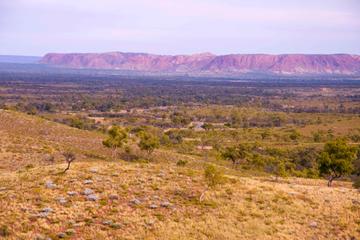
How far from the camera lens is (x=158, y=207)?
24.8 m

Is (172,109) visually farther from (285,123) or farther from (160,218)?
(160,218)

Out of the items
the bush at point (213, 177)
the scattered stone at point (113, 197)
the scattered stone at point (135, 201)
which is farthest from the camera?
the bush at point (213, 177)

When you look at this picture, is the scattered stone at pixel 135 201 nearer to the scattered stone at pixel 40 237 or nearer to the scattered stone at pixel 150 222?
the scattered stone at pixel 150 222

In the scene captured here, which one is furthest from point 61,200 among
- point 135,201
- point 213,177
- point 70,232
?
point 213,177

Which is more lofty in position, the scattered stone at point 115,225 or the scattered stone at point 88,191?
the scattered stone at point 88,191

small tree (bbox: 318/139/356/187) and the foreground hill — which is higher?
the foreground hill

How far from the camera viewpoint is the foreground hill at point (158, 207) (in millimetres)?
21391

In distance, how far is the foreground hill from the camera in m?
21.4

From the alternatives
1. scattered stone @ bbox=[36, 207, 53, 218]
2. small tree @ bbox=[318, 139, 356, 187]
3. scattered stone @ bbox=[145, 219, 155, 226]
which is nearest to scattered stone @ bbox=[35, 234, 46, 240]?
scattered stone @ bbox=[36, 207, 53, 218]

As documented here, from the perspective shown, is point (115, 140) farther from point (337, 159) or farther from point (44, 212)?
point (44, 212)

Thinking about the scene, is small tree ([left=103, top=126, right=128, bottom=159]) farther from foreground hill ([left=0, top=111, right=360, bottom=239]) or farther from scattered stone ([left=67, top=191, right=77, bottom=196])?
scattered stone ([left=67, top=191, right=77, bottom=196])

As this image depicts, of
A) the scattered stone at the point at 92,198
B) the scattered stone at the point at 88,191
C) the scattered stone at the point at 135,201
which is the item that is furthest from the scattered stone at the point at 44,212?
the scattered stone at the point at 135,201

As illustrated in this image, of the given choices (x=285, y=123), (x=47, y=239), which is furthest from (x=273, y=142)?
(x=47, y=239)

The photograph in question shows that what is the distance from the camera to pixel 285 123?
147 metres
